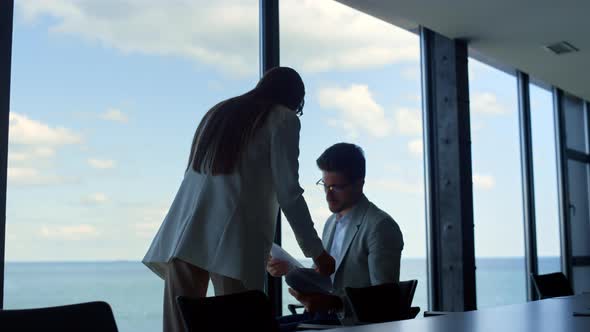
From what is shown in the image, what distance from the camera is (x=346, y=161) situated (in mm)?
3102

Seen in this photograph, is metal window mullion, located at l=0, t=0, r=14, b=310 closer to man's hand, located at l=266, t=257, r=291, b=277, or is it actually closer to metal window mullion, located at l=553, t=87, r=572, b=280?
man's hand, located at l=266, t=257, r=291, b=277

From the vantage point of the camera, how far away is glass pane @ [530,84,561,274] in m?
8.04

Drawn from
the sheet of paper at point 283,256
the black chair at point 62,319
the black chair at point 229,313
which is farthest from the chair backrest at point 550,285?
the black chair at point 62,319

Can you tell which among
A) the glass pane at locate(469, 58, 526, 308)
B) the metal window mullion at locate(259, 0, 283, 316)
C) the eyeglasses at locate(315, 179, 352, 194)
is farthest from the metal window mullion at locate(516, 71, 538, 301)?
the eyeglasses at locate(315, 179, 352, 194)

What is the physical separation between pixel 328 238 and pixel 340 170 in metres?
0.35

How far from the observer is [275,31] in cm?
466

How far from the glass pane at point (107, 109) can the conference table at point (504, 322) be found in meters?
1.56

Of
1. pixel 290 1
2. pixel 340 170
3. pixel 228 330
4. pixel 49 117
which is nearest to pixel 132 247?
pixel 49 117

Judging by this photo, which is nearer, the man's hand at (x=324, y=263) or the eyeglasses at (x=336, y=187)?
the man's hand at (x=324, y=263)

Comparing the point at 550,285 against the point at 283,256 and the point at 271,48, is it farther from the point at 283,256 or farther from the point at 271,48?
the point at 271,48

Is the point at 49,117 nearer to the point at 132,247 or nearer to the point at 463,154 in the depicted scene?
the point at 132,247

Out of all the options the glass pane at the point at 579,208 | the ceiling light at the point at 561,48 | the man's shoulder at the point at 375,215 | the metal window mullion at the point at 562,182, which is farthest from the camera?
the glass pane at the point at 579,208

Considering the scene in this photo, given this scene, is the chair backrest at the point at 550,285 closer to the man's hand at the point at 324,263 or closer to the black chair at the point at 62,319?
the man's hand at the point at 324,263

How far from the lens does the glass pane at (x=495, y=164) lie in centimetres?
679
